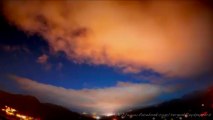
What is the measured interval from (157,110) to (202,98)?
27672mm

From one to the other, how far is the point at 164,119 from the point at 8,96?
76.9m

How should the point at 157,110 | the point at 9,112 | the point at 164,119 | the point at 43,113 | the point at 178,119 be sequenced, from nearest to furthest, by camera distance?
the point at 9,112, the point at 178,119, the point at 164,119, the point at 43,113, the point at 157,110

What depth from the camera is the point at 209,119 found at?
2665 inches

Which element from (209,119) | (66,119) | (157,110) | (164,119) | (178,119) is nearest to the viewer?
(209,119)

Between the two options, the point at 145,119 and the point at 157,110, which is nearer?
the point at 145,119

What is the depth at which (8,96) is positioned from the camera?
130m

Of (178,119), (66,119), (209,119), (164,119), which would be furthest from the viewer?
(66,119)

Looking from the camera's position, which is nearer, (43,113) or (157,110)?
(43,113)

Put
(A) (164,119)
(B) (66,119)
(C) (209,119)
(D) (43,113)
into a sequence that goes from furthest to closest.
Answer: (D) (43,113), (B) (66,119), (A) (164,119), (C) (209,119)

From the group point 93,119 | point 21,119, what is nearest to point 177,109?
point 93,119

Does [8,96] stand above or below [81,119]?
above

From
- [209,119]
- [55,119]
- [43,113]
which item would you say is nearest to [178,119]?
[209,119]

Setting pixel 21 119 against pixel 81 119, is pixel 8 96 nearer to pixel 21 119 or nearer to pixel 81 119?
pixel 81 119

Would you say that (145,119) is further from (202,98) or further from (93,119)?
(202,98)
